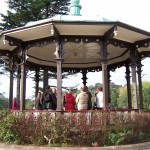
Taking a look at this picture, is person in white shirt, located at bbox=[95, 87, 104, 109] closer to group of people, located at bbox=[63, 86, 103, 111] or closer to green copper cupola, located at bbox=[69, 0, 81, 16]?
group of people, located at bbox=[63, 86, 103, 111]

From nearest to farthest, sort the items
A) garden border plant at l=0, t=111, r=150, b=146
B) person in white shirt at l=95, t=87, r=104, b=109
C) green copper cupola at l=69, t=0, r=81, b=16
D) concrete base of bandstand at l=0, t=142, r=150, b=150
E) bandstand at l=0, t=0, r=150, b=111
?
concrete base of bandstand at l=0, t=142, r=150, b=150 < garden border plant at l=0, t=111, r=150, b=146 < bandstand at l=0, t=0, r=150, b=111 < person in white shirt at l=95, t=87, r=104, b=109 < green copper cupola at l=69, t=0, r=81, b=16

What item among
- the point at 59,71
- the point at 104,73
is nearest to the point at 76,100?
the point at 59,71

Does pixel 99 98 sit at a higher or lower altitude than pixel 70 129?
higher

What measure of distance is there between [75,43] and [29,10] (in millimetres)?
17295

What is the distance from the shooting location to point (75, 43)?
45.9 feet

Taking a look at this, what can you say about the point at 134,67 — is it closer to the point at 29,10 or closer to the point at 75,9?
the point at 75,9

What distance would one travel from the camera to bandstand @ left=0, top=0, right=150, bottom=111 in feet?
37.0

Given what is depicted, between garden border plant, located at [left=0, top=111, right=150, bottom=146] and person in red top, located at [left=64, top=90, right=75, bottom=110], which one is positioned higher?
person in red top, located at [left=64, top=90, right=75, bottom=110]

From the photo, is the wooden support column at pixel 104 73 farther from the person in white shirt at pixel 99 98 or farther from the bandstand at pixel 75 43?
the person in white shirt at pixel 99 98

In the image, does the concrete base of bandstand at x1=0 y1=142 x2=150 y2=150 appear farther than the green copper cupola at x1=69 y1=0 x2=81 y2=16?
No

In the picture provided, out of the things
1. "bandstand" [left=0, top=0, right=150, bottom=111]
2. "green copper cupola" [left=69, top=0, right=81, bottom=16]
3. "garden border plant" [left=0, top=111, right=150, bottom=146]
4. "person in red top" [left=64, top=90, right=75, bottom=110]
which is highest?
"green copper cupola" [left=69, top=0, right=81, bottom=16]

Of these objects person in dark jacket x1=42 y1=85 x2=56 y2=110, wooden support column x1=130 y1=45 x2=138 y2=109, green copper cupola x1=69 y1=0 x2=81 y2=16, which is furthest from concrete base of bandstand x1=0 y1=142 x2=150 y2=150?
green copper cupola x1=69 y1=0 x2=81 y2=16

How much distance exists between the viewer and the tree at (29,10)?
29109mm

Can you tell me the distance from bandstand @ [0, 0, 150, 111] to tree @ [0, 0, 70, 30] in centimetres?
1287
